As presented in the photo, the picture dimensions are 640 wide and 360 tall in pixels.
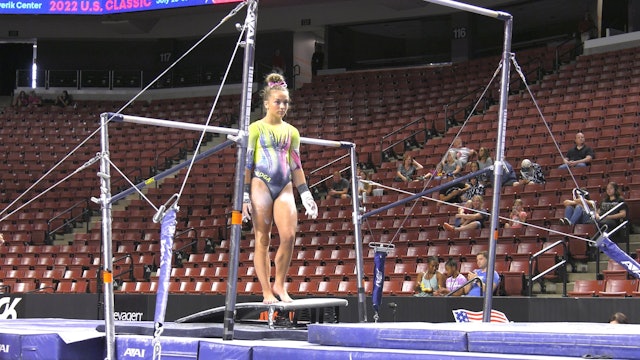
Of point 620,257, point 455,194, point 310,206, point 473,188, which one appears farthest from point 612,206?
point 310,206

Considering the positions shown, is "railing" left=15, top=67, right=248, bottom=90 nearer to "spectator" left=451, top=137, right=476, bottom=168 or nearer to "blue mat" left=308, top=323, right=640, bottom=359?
"spectator" left=451, top=137, right=476, bottom=168

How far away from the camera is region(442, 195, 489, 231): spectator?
1515cm

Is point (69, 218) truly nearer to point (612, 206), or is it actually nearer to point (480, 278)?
point (480, 278)

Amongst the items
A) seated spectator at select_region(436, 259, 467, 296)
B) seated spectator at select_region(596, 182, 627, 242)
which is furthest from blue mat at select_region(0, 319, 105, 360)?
seated spectator at select_region(596, 182, 627, 242)

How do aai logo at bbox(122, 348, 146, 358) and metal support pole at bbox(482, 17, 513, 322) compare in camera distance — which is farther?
metal support pole at bbox(482, 17, 513, 322)

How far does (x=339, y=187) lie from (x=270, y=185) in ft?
Answer: 35.1

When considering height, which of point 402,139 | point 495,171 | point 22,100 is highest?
point 22,100

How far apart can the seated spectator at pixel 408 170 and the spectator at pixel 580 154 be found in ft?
10.6

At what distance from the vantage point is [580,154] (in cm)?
1608

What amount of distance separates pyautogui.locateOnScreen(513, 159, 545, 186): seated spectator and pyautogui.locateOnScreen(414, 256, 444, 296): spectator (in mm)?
3376

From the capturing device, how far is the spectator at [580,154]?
624 inches

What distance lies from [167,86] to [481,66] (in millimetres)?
10619

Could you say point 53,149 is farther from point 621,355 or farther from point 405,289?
point 621,355

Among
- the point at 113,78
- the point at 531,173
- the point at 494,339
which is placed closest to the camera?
the point at 494,339
